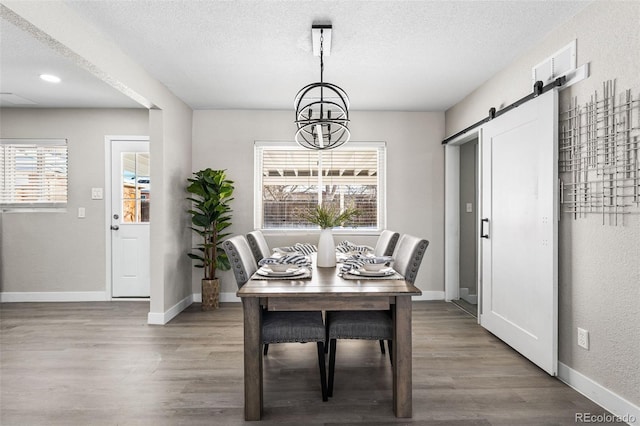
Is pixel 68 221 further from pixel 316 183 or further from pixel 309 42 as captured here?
pixel 309 42

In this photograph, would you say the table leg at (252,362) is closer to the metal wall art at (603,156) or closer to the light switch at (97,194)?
the metal wall art at (603,156)

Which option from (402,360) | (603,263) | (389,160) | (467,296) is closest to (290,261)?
(402,360)

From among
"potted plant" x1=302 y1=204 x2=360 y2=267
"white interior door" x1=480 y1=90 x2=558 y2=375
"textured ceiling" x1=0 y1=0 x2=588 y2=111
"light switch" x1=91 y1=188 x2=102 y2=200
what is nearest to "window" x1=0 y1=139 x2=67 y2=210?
"light switch" x1=91 y1=188 x2=102 y2=200

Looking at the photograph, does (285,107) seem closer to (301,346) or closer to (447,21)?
(447,21)

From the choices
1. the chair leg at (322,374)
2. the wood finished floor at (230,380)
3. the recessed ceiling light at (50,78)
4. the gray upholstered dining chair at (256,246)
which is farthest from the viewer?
the recessed ceiling light at (50,78)

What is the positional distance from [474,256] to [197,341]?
357 cm

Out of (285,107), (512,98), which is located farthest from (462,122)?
(285,107)

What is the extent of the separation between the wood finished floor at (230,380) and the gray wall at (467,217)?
1.22m

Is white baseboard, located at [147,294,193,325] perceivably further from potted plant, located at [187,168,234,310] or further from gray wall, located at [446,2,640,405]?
gray wall, located at [446,2,640,405]

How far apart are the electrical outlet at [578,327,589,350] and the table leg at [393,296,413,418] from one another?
1181 mm

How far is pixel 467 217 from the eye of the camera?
187 inches

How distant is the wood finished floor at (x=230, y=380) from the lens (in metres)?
2.06

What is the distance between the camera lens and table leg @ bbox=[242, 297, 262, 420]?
78.9 inches

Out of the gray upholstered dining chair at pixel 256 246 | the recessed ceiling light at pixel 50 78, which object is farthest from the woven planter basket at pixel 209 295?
the recessed ceiling light at pixel 50 78
